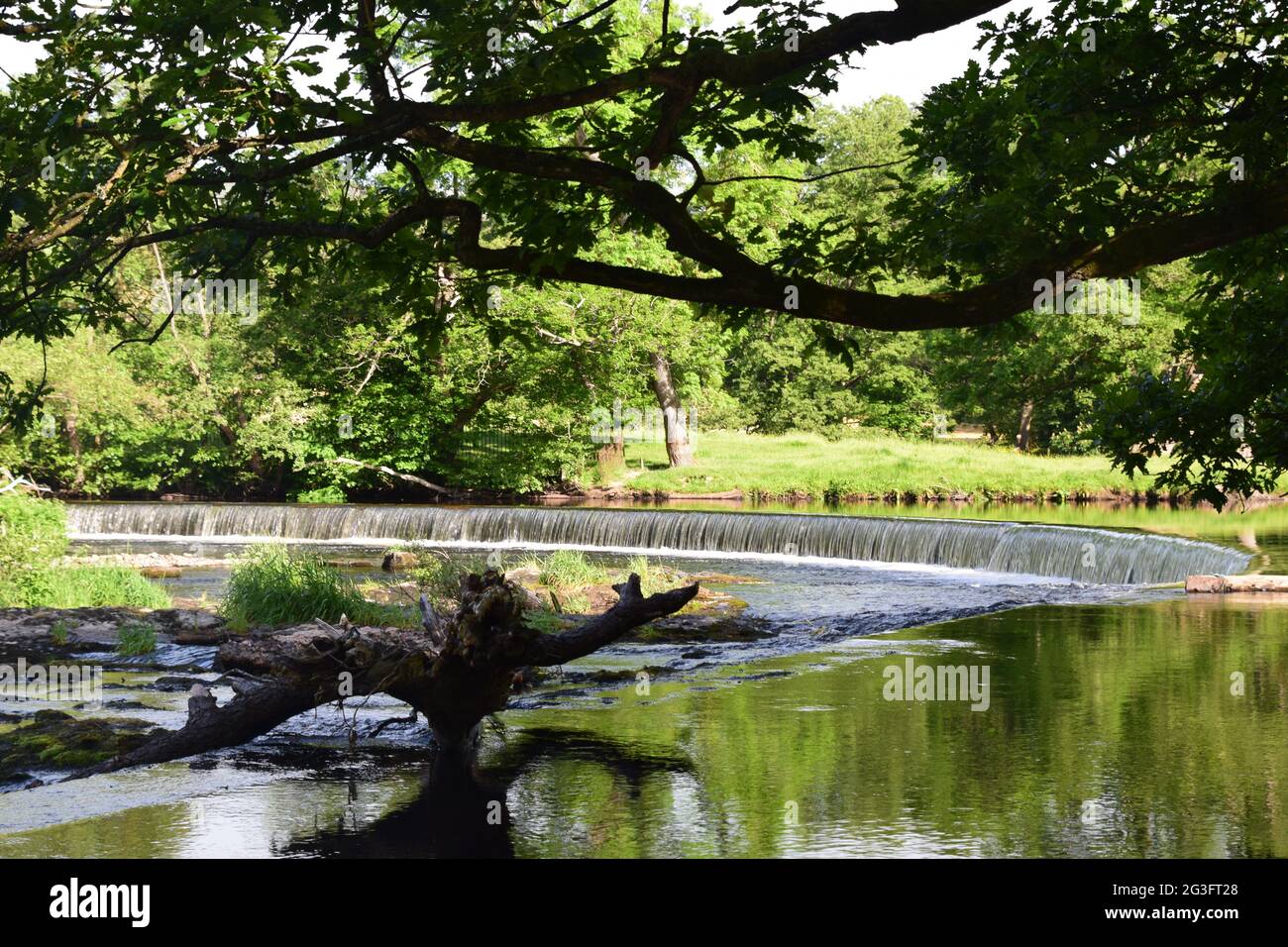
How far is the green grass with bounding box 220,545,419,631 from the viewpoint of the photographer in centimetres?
1745

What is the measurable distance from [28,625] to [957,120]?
1230 centimetres

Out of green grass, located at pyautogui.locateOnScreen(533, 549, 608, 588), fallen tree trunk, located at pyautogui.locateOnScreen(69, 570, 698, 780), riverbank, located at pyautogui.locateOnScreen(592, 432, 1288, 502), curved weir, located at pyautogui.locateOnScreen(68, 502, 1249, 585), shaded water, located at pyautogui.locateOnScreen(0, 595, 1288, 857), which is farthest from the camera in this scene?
riverbank, located at pyautogui.locateOnScreen(592, 432, 1288, 502)

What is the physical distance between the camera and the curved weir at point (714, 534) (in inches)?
955

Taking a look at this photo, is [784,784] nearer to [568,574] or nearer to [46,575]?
[568,574]

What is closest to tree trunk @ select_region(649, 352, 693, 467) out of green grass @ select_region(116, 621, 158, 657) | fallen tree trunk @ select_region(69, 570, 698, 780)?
green grass @ select_region(116, 621, 158, 657)

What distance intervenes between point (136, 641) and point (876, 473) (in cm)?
2905

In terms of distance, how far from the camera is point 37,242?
7.80m

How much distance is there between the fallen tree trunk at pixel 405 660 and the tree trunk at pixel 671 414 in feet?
117

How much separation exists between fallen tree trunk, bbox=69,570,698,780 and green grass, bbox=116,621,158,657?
231 inches

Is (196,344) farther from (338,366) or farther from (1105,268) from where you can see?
(1105,268)
